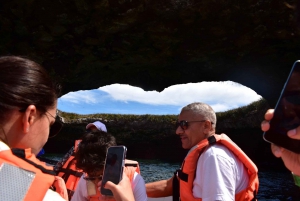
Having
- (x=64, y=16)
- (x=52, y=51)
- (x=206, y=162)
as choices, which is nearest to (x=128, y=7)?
(x=64, y=16)

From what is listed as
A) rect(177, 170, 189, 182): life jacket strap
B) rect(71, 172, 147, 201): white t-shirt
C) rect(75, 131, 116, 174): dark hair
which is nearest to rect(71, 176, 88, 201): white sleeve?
rect(71, 172, 147, 201): white t-shirt

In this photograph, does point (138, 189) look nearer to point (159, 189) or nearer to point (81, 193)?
point (81, 193)

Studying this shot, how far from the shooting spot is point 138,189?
2.40m

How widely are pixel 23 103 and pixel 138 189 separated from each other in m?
1.42

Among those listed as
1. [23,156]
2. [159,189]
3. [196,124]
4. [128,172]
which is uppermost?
[196,124]

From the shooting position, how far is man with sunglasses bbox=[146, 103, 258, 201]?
2439mm

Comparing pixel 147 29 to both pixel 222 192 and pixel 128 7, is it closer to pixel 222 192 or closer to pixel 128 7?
pixel 128 7

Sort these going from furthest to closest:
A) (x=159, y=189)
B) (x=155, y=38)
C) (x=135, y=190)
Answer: (x=155, y=38) < (x=159, y=189) < (x=135, y=190)

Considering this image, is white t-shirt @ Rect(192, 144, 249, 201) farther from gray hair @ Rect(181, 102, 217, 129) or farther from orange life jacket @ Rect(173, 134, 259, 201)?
gray hair @ Rect(181, 102, 217, 129)

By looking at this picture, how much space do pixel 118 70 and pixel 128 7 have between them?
14.8 feet

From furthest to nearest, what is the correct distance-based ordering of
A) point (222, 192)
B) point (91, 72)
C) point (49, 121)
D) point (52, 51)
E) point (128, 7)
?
point (91, 72) < point (52, 51) < point (128, 7) < point (222, 192) < point (49, 121)

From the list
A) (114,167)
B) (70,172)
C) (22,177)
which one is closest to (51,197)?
(22,177)

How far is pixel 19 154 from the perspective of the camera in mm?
1114

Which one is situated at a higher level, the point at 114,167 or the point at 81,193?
the point at 114,167
